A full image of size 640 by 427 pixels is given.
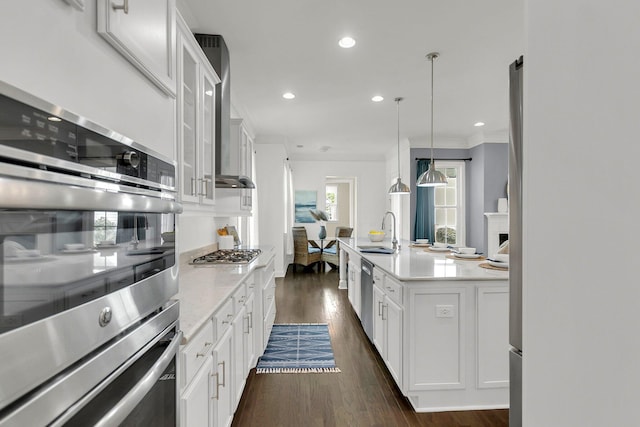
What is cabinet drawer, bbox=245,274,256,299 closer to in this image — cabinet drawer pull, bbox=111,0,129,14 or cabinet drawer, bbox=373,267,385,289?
cabinet drawer, bbox=373,267,385,289

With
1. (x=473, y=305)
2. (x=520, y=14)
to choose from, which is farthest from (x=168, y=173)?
(x=520, y=14)

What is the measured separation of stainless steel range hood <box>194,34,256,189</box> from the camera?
97.8 inches

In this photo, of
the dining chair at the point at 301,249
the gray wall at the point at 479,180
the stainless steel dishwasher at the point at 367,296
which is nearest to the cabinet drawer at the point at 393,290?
the stainless steel dishwasher at the point at 367,296

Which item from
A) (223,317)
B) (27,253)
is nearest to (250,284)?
(223,317)

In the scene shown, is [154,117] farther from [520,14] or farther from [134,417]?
[520,14]

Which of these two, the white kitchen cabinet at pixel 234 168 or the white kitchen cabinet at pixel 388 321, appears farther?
the white kitchen cabinet at pixel 234 168

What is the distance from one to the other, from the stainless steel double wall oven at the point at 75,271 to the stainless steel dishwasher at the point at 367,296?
2.39 meters

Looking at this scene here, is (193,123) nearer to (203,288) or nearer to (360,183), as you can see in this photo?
(203,288)

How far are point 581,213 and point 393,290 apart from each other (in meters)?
1.99

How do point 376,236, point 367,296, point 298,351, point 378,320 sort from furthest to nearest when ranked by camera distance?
point 376,236
point 367,296
point 298,351
point 378,320

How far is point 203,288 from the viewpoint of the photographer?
1.74m

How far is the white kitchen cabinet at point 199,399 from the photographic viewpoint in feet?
3.51

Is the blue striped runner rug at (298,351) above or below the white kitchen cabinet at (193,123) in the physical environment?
below

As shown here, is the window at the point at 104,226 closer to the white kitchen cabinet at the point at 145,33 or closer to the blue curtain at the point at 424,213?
Result: the white kitchen cabinet at the point at 145,33
